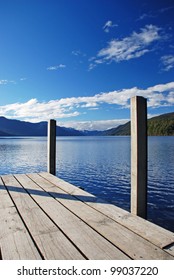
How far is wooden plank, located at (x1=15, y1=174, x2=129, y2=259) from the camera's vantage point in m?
1.90

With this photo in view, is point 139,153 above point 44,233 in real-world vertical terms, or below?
above

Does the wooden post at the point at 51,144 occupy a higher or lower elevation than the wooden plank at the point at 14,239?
higher

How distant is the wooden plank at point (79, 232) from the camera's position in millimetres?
1905

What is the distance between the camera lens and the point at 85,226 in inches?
98.8

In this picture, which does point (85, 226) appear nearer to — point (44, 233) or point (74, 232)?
point (74, 232)

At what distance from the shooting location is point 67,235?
89.2 inches

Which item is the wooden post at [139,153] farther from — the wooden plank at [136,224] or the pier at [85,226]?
the wooden plank at [136,224]

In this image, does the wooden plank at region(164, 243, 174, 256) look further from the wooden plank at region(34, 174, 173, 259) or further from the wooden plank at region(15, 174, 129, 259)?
the wooden plank at region(15, 174, 129, 259)

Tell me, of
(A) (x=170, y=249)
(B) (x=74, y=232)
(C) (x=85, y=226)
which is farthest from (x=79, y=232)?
(A) (x=170, y=249)

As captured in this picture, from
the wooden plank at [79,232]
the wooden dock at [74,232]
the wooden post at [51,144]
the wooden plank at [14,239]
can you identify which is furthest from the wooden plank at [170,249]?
the wooden post at [51,144]

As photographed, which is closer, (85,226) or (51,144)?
(85,226)

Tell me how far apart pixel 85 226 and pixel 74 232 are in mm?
209
